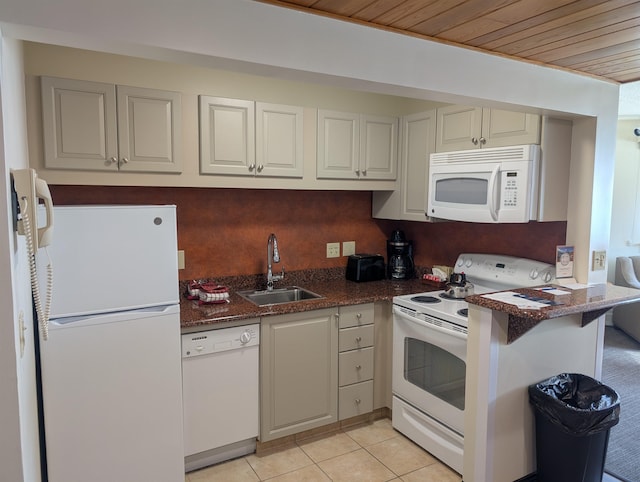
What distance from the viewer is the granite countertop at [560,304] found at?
6.40ft

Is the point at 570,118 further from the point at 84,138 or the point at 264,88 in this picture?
the point at 84,138

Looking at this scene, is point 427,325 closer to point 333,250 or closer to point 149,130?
point 333,250

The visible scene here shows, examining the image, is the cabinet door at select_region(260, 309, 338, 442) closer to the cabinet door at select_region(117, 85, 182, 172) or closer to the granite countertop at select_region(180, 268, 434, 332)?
the granite countertop at select_region(180, 268, 434, 332)

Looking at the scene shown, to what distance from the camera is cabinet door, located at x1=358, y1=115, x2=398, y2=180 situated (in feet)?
10.5

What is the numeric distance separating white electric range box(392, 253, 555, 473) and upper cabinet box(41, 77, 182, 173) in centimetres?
167

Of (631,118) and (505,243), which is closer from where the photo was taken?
(505,243)

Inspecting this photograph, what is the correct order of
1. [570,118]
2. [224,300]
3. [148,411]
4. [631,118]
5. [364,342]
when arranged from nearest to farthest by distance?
[148,411] < [570,118] < [224,300] < [364,342] < [631,118]

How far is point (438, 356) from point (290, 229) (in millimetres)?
1367

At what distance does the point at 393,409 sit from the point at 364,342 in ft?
1.59

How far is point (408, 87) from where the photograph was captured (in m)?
1.84

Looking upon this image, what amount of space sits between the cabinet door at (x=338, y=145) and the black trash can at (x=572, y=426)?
1750mm

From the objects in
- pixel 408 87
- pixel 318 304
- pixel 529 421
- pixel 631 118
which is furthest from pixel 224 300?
pixel 631 118

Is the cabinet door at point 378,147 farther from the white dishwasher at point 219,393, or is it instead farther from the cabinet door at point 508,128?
the white dishwasher at point 219,393

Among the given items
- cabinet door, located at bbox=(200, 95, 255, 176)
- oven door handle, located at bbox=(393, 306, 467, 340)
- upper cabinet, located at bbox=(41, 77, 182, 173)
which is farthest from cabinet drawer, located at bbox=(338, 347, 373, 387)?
upper cabinet, located at bbox=(41, 77, 182, 173)
